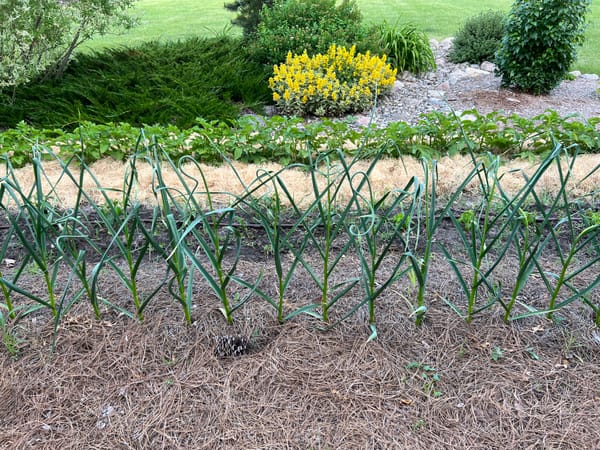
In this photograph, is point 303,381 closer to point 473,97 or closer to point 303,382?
point 303,382

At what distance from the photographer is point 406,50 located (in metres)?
6.98

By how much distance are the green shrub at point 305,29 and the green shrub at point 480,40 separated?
1.80 m

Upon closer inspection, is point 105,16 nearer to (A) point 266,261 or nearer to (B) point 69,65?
(B) point 69,65

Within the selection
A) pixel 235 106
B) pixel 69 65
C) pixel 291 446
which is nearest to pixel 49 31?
pixel 69 65

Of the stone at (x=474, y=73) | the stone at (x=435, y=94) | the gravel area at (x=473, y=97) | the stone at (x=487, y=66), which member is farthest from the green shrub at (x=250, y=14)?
the stone at (x=487, y=66)

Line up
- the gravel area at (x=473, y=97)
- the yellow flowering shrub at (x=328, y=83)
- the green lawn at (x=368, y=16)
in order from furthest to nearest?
the green lawn at (x=368, y=16), the gravel area at (x=473, y=97), the yellow flowering shrub at (x=328, y=83)

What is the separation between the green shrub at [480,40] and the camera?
293 inches

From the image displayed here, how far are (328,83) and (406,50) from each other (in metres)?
2.10

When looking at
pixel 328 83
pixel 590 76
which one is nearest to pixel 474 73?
pixel 590 76

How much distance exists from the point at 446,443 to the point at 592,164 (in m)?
3.07

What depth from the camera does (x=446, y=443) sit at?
1511 mm

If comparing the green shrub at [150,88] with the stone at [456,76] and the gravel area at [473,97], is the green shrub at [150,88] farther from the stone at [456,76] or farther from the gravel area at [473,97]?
the stone at [456,76]

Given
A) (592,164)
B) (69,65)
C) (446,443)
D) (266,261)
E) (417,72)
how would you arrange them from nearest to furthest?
(446,443), (266,261), (592,164), (69,65), (417,72)

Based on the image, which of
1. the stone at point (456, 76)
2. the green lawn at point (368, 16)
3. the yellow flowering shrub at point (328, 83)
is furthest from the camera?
the green lawn at point (368, 16)
